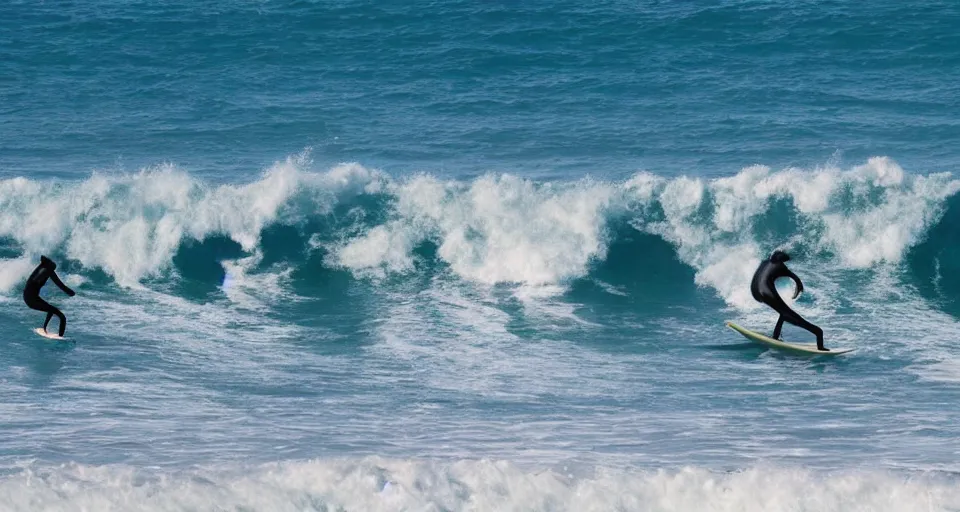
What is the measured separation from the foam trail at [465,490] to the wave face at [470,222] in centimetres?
731

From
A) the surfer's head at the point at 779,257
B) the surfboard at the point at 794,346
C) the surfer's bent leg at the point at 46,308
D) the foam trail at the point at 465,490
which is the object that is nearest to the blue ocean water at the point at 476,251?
the foam trail at the point at 465,490

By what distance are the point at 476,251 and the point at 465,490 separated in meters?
8.11

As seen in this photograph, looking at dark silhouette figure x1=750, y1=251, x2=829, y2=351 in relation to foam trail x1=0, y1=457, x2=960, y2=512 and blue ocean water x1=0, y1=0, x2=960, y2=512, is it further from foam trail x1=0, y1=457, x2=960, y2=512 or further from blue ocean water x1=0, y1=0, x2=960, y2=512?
foam trail x1=0, y1=457, x2=960, y2=512

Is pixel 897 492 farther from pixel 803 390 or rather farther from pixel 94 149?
pixel 94 149

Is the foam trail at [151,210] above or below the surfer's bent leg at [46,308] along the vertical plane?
above

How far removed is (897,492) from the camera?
1061 cm

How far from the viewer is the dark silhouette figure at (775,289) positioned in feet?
47.8

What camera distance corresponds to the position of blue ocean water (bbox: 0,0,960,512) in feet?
37.8

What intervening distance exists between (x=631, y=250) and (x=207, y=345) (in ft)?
19.6

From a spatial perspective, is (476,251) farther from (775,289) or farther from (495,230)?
(775,289)

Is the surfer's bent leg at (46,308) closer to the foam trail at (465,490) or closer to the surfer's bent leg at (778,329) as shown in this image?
the foam trail at (465,490)

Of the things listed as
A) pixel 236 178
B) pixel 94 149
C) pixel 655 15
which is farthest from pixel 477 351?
pixel 655 15

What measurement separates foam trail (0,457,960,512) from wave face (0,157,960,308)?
24.0ft

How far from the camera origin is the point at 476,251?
61.2 ft
